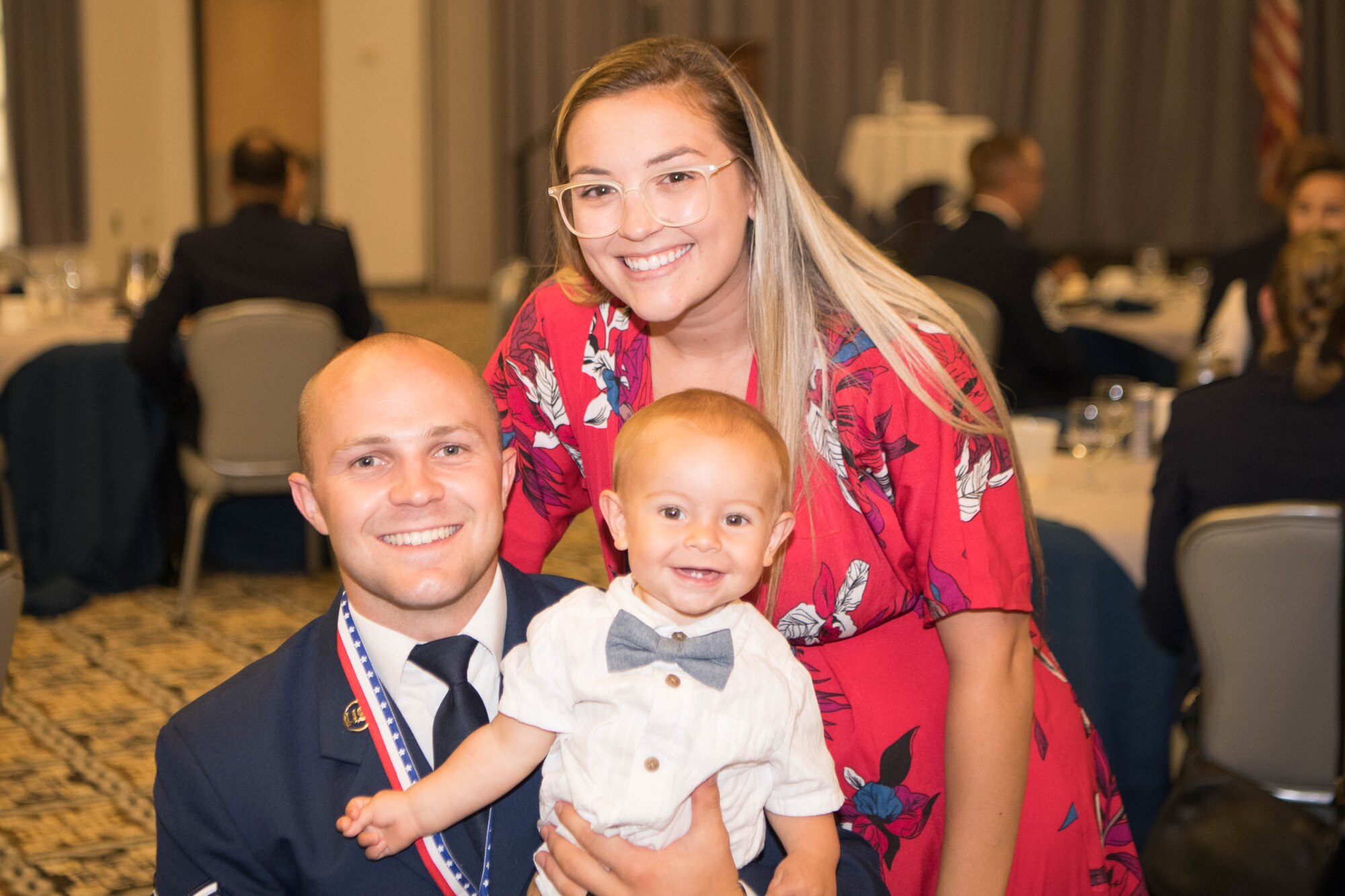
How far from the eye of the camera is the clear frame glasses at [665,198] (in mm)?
1521

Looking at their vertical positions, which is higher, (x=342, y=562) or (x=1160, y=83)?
(x=1160, y=83)

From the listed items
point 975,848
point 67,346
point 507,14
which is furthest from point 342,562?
point 507,14

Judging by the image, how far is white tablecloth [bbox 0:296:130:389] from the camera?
458cm

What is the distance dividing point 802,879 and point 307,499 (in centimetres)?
71

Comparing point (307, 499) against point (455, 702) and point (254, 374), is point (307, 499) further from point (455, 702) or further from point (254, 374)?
point (254, 374)

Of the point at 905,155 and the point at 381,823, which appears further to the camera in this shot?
the point at 905,155

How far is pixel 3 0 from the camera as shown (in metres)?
8.93

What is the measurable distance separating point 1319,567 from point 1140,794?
89 cm

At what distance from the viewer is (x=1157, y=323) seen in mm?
5602

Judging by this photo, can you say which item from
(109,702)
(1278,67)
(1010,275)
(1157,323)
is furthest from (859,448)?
(1278,67)

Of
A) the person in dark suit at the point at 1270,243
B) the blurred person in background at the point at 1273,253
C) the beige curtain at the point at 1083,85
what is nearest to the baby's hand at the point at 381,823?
the blurred person in background at the point at 1273,253

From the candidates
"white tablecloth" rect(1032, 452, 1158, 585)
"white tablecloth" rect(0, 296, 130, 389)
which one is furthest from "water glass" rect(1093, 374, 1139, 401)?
"white tablecloth" rect(0, 296, 130, 389)

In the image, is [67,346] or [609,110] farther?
[67,346]

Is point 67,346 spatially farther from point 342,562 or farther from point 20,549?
point 342,562
